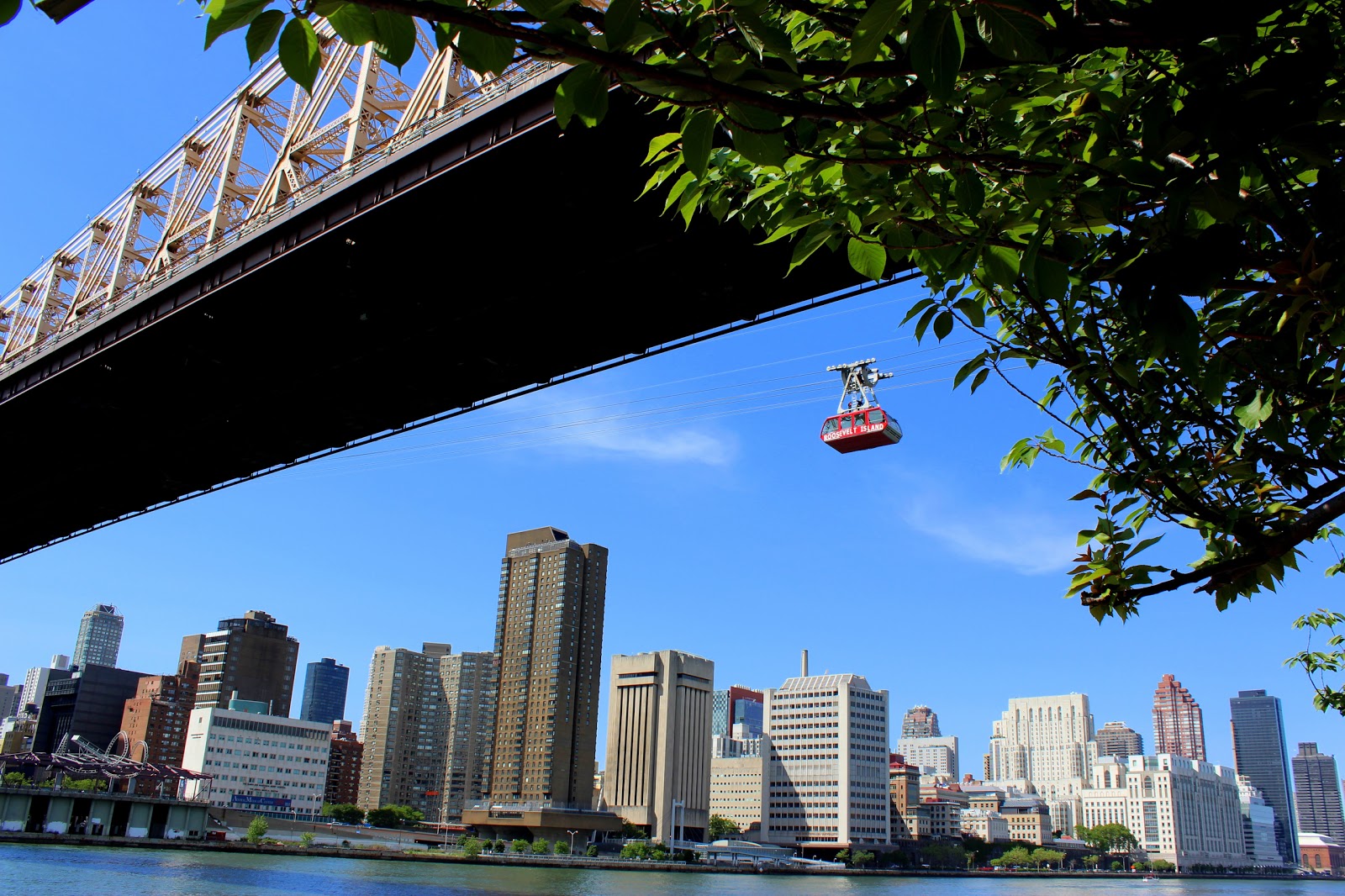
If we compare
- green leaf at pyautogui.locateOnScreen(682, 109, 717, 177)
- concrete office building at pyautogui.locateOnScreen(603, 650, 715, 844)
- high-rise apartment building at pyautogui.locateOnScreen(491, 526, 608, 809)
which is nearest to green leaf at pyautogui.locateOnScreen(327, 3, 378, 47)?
green leaf at pyautogui.locateOnScreen(682, 109, 717, 177)

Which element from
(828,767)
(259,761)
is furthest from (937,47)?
(828,767)

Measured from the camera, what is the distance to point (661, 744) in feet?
509

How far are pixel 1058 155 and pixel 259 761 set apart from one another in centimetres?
14591

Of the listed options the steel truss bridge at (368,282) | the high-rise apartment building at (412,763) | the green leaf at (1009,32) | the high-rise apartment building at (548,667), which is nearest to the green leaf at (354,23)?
the green leaf at (1009,32)

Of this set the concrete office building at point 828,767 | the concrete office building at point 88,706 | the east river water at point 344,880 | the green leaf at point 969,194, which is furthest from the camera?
the concrete office building at point 88,706

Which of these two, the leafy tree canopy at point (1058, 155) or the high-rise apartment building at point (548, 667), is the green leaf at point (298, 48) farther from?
the high-rise apartment building at point (548, 667)

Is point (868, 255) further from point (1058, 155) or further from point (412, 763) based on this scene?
point (412, 763)

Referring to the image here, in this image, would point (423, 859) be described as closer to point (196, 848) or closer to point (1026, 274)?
point (196, 848)

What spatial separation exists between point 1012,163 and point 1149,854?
23079 centimetres

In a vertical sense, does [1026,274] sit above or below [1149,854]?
above

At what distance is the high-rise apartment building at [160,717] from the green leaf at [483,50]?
7162 inches

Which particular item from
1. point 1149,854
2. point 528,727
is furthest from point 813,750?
point 1149,854

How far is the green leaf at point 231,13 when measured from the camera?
2.24 meters

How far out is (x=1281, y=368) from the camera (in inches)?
157
